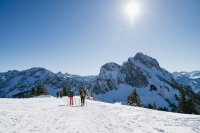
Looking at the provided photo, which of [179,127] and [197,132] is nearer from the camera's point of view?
[197,132]

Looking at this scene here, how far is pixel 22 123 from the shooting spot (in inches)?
592

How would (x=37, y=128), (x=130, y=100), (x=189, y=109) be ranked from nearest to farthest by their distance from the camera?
1. (x=37, y=128)
2. (x=189, y=109)
3. (x=130, y=100)

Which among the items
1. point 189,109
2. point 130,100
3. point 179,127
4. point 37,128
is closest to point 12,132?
point 37,128

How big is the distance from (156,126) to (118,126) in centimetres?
240

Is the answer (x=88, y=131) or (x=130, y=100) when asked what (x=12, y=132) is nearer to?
(x=88, y=131)

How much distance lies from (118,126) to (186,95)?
166ft

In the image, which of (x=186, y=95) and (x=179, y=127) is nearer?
(x=179, y=127)

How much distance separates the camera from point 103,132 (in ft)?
41.9

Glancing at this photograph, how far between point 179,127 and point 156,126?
1382mm

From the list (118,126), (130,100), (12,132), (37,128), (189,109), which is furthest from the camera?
(130,100)

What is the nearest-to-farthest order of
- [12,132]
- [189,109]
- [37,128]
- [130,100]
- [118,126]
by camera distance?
[12,132]
[37,128]
[118,126]
[189,109]
[130,100]

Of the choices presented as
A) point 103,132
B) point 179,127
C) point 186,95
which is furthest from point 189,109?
point 103,132

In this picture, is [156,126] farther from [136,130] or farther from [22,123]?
[22,123]

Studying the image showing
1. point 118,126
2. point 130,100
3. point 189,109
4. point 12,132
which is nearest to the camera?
point 12,132
